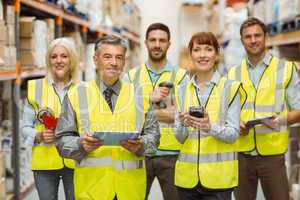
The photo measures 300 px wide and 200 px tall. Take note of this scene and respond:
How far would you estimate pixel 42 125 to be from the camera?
302cm

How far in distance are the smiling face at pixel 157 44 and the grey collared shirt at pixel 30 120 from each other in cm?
67

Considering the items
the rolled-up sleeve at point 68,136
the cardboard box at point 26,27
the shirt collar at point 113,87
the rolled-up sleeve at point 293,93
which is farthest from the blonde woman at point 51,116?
the cardboard box at point 26,27

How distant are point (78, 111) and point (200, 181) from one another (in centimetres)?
76

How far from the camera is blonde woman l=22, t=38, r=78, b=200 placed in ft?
9.69

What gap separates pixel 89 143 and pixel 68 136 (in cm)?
18

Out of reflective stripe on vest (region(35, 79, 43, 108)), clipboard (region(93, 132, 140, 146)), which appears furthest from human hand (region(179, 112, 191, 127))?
reflective stripe on vest (region(35, 79, 43, 108))

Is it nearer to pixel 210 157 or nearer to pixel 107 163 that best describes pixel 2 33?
pixel 107 163

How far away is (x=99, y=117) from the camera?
94.6 inches

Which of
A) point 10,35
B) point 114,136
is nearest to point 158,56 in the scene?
point 114,136

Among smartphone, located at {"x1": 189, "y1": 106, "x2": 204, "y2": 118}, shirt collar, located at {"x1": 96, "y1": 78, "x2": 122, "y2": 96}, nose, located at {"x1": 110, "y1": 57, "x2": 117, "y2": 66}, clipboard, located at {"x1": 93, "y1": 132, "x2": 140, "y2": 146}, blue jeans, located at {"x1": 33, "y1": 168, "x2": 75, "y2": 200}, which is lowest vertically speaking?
blue jeans, located at {"x1": 33, "y1": 168, "x2": 75, "y2": 200}

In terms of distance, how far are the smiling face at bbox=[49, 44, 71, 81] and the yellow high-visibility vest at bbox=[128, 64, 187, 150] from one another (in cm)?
55

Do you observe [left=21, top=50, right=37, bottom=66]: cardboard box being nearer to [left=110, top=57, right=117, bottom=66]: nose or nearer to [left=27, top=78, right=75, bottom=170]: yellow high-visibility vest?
[left=27, top=78, right=75, bottom=170]: yellow high-visibility vest

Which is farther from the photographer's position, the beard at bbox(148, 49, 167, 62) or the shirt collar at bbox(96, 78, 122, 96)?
the beard at bbox(148, 49, 167, 62)

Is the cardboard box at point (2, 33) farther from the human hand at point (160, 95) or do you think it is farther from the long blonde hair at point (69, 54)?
the human hand at point (160, 95)
